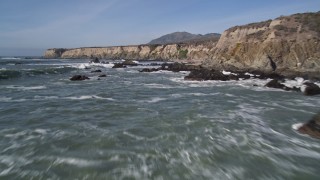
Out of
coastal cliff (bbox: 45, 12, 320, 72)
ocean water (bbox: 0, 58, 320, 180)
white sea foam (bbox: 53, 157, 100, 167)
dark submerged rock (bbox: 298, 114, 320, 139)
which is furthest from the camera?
coastal cliff (bbox: 45, 12, 320, 72)

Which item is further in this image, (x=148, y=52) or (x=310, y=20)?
(x=148, y=52)

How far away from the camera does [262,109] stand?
14578 millimetres

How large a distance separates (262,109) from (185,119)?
14.6 ft

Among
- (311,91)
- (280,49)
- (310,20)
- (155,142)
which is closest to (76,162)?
(155,142)

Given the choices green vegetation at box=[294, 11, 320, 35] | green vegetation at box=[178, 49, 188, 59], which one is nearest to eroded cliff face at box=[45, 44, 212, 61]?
green vegetation at box=[178, 49, 188, 59]

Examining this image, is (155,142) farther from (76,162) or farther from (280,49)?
(280,49)

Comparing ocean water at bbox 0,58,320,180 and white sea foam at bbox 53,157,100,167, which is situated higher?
white sea foam at bbox 53,157,100,167

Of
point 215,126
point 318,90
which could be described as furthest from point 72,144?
point 318,90

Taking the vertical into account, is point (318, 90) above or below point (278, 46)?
below

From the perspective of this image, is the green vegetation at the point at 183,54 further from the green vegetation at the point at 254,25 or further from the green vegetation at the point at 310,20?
the green vegetation at the point at 310,20

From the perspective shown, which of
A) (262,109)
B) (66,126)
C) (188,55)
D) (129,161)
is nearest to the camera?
(129,161)

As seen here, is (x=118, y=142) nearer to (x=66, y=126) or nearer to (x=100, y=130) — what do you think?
(x=100, y=130)

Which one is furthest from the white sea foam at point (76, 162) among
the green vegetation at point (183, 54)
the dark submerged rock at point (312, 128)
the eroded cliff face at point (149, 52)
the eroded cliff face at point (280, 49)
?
the green vegetation at point (183, 54)

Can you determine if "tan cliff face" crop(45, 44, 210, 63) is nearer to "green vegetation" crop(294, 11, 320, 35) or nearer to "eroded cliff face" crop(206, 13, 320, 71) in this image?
"eroded cliff face" crop(206, 13, 320, 71)
